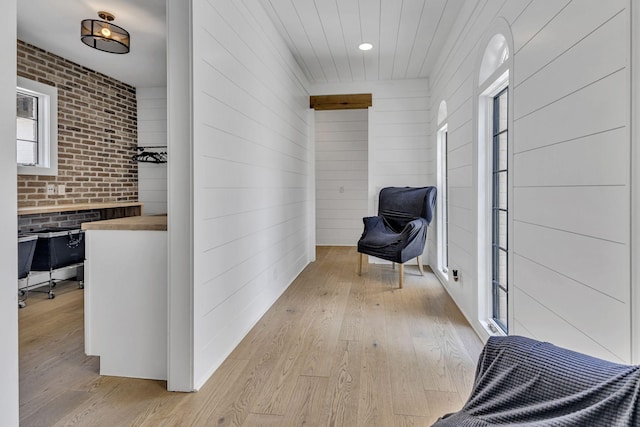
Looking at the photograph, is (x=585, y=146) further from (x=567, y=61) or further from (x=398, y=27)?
(x=398, y=27)

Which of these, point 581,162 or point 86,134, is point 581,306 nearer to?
point 581,162

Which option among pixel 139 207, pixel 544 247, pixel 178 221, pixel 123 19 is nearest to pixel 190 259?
pixel 178 221

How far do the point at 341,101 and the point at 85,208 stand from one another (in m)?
3.37

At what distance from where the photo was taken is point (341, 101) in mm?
5219

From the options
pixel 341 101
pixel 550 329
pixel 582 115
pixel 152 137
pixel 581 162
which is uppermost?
pixel 341 101

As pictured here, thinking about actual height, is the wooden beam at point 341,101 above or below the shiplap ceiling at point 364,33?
below

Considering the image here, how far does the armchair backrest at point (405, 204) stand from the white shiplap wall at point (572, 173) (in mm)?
2401

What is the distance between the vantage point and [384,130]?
17.1ft

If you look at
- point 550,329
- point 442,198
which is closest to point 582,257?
point 550,329

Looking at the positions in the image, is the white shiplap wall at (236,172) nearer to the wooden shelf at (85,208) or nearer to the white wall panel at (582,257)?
the white wall panel at (582,257)

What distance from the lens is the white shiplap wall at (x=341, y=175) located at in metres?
6.91

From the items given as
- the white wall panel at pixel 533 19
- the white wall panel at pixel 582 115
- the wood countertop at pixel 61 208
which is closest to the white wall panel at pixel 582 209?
the white wall panel at pixel 582 115

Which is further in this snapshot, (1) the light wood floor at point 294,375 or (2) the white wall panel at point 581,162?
(1) the light wood floor at point 294,375

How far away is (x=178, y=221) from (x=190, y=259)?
200 millimetres
